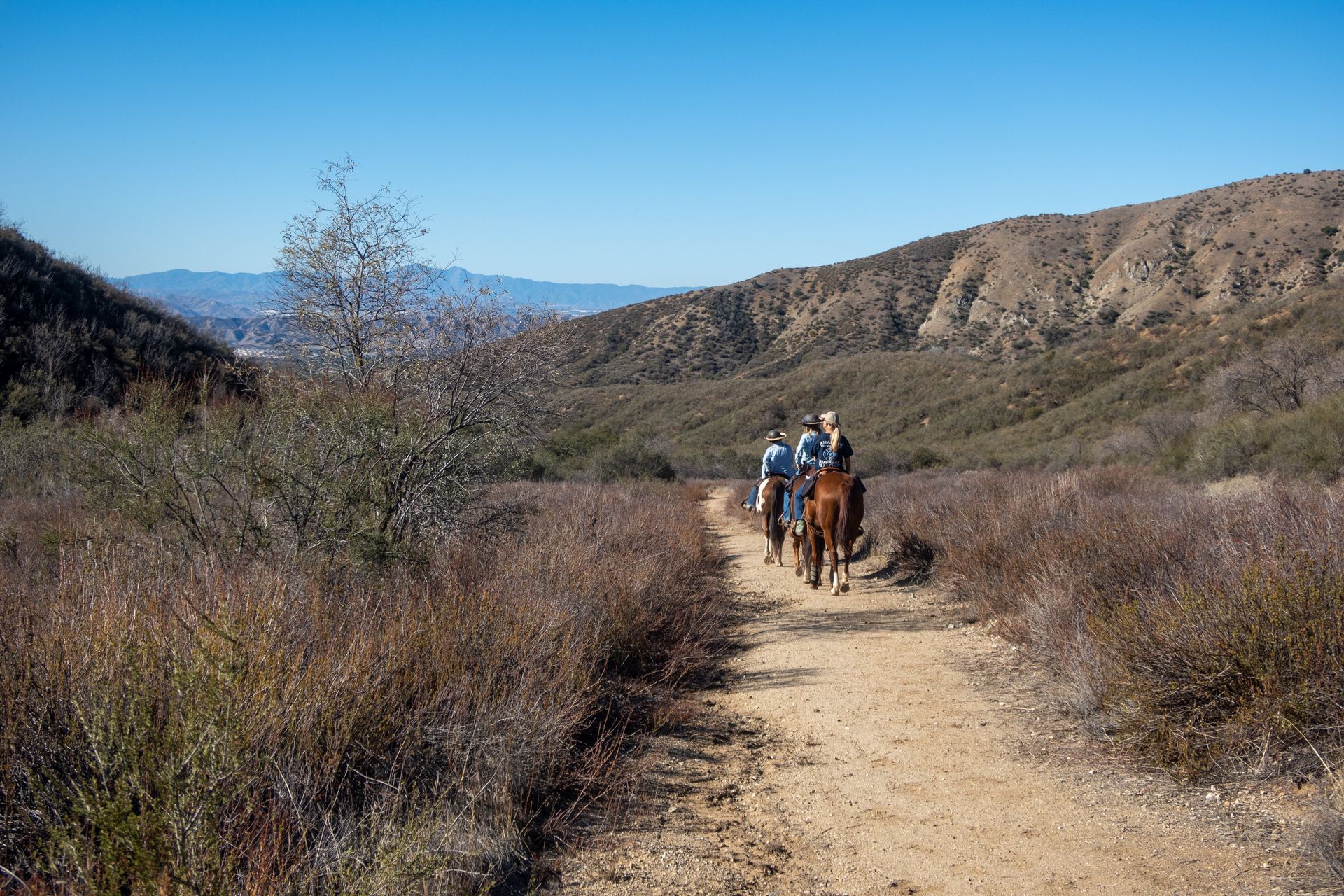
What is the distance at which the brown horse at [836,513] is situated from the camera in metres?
10.4

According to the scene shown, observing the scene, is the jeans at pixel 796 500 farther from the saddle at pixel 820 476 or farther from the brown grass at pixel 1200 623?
the brown grass at pixel 1200 623

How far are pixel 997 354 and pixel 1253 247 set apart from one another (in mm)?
19518

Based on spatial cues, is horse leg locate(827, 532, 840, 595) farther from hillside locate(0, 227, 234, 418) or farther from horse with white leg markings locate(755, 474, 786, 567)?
hillside locate(0, 227, 234, 418)

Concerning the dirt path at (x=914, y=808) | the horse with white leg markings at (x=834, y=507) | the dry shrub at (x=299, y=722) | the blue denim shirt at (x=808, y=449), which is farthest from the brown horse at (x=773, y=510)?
the dry shrub at (x=299, y=722)

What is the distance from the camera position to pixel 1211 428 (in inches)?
798

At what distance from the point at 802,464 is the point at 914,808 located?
809 cm

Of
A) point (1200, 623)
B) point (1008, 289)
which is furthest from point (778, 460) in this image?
point (1008, 289)

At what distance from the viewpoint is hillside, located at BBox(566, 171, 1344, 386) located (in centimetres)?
5950

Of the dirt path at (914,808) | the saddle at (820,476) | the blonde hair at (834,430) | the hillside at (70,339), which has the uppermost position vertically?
the hillside at (70,339)

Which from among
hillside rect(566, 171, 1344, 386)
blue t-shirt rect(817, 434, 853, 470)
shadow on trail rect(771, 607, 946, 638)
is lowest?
shadow on trail rect(771, 607, 946, 638)

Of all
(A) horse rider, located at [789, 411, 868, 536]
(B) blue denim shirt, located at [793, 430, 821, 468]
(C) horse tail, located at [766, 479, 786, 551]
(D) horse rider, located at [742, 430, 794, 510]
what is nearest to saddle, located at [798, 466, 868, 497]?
(A) horse rider, located at [789, 411, 868, 536]

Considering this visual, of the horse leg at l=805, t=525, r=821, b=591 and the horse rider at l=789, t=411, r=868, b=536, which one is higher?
the horse rider at l=789, t=411, r=868, b=536

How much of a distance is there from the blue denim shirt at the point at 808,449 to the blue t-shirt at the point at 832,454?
1.47 feet

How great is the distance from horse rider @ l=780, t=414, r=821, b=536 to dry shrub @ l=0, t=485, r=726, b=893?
5777 millimetres
